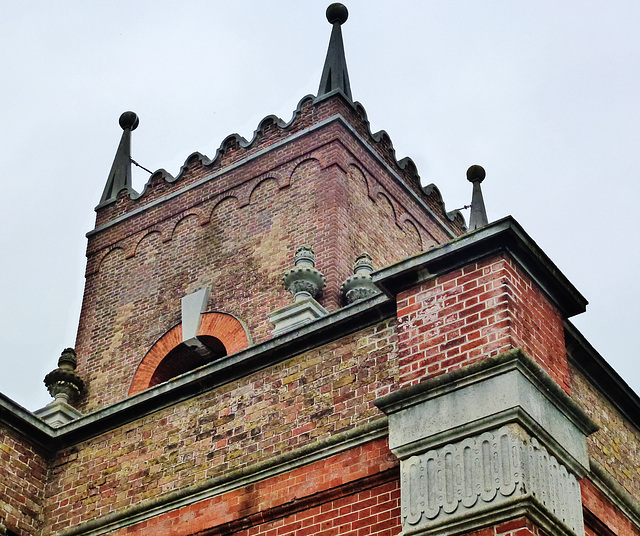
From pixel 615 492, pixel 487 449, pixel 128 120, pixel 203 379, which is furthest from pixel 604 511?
pixel 128 120

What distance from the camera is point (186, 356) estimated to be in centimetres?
1844

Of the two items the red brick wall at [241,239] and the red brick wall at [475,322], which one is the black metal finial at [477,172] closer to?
the red brick wall at [241,239]

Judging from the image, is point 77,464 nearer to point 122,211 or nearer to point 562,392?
point 562,392

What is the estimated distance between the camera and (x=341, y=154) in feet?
61.5

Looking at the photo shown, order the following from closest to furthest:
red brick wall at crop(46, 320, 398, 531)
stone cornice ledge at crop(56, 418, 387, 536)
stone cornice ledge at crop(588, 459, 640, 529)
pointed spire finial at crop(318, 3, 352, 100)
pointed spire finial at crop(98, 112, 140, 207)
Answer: stone cornice ledge at crop(56, 418, 387, 536)
stone cornice ledge at crop(588, 459, 640, 529)
red brick wall at crop(46, 320, 398, 531)
pointed spire finial at crop(318, 3, 352, 100)
pointed spire finial at crop(98, 112, 140, 207)

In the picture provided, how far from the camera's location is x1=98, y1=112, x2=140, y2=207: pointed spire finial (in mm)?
21719

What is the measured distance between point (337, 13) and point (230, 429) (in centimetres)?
1176

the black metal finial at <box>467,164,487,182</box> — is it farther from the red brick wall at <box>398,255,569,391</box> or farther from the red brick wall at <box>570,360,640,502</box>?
the red brick wall at <box>398,255,569,391</box>

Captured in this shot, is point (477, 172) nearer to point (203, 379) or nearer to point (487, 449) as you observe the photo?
point (203, 379)

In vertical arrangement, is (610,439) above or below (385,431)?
above

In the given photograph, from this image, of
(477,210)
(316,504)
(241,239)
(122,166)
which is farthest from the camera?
(122,166)

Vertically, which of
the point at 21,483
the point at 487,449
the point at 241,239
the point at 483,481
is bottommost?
the point at 483,481

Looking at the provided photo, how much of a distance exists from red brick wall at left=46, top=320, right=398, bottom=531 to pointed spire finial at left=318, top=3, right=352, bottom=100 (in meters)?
9.37

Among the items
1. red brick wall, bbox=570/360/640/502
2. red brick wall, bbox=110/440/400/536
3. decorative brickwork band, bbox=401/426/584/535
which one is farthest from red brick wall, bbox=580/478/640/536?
red brick wall, bbox=110/440/400/536
